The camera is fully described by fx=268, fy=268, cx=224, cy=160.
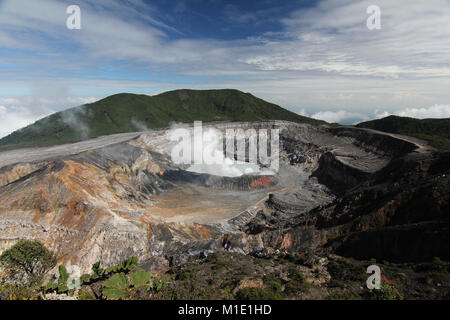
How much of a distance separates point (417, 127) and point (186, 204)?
73.2m

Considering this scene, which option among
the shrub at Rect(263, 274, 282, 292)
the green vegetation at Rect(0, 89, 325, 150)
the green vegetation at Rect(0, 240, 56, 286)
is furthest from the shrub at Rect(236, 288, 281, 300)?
the green vegetation at Rect(0, 89, 325, 150)

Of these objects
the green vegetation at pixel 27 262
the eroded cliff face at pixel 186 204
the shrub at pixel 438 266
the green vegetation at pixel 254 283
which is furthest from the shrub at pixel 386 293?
the green vegetation at pixel 27 262

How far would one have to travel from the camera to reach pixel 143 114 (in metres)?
152

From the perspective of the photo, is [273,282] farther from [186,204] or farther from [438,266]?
[186,204]

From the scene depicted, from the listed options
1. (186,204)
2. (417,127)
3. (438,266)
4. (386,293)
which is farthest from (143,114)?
(386,293)

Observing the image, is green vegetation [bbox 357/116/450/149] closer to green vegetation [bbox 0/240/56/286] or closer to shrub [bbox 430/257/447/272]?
shrub [bbox 430/257/447/272]

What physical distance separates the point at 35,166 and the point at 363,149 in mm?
68682

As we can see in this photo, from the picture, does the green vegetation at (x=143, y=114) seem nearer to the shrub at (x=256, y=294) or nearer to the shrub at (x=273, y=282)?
the shrub at (x=273, y=282)

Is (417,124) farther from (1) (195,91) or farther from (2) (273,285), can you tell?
(1) (195,91)

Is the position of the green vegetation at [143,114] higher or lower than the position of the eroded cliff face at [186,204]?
higher

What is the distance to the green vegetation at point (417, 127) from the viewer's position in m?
65.1

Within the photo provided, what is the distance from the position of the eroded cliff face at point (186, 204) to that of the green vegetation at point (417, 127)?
13543 mm

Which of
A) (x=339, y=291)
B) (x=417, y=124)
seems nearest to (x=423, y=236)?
(x=339, y=291)
